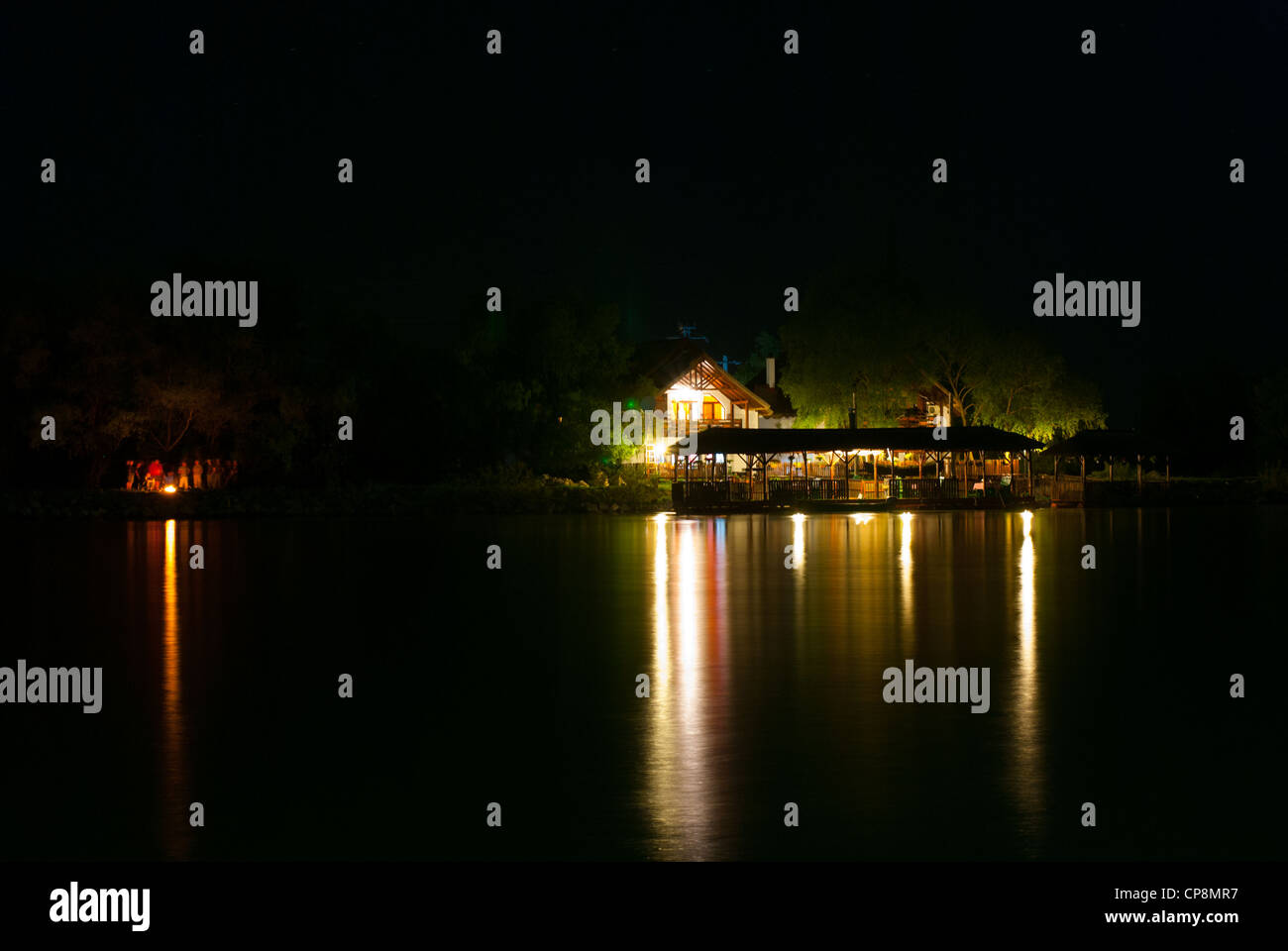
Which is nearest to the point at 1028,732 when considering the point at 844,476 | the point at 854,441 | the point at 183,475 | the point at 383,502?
the point at 383,502

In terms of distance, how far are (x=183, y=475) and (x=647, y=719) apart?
53587mm

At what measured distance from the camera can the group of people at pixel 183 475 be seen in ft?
199

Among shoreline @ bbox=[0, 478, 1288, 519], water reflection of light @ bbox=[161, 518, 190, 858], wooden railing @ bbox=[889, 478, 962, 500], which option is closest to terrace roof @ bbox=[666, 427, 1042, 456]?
wooden railing @ bbox=[889, 478, 962, 500]

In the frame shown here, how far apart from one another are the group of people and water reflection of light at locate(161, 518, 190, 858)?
42.5 metres

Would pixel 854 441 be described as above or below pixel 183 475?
above

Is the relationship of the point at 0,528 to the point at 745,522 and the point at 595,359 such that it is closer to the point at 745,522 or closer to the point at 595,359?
the point at 745,522

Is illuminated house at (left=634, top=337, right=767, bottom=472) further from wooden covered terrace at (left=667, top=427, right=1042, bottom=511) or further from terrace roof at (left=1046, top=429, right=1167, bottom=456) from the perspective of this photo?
terrace roof at (left=1046, top=429, right=1167, bottom=456)

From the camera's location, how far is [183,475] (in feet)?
200

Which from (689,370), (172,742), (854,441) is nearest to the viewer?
(172,742)

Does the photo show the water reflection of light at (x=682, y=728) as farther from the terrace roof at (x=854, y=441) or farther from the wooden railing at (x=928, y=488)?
the terrace roof at (x=854, y=441)

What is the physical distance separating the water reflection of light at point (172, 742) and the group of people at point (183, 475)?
139 ft

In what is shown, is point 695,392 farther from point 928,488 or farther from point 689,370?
point 928,488

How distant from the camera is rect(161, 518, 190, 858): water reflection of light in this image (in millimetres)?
8188

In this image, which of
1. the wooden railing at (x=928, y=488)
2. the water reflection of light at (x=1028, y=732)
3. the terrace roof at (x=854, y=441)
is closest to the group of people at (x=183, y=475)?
the terrace roof at (x=854, y=441)
